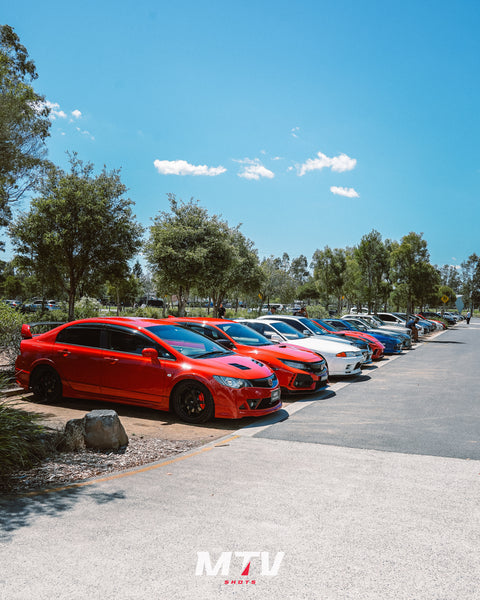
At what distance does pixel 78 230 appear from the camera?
58.7 ft

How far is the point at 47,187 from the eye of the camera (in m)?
18.2

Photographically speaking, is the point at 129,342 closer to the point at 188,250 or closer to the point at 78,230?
the point at 78,230

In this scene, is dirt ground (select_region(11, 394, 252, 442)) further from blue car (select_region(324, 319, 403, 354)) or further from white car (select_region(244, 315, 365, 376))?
blue car (select_region(324, 319, 403, 354))

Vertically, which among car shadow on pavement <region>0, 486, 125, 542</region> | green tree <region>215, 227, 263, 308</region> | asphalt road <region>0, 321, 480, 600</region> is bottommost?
car shadow on pavement <region>0, 486, 125, 542</region>

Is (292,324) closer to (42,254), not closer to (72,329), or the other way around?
(72,329)

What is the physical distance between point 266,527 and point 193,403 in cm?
380

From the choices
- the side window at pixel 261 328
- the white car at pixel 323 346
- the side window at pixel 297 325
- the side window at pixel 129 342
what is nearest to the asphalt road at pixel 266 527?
the side window at pixel 129 342

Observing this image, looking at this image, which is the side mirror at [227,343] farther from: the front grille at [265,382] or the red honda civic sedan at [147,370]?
the front grille at [265,382]

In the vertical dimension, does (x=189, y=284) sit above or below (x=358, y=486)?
above

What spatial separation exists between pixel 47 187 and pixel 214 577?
1762 cm

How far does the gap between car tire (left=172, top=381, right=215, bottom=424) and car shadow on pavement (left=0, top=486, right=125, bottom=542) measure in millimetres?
2869

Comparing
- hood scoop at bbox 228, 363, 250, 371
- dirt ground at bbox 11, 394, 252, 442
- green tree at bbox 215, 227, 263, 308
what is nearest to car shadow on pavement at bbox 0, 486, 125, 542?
dirt ground at bbox 11, 394, 252, 442

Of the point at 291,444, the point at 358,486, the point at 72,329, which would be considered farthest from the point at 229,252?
the point at 358,486

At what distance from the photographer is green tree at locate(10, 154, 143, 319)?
17719mm
